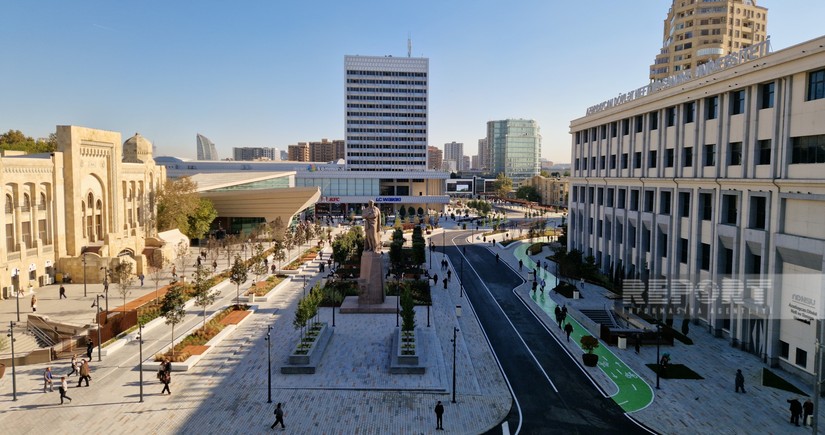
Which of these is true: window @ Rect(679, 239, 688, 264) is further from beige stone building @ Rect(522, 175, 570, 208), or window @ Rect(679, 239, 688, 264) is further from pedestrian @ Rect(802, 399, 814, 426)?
beige stone building @ Rect(522, 175, 570, 208)

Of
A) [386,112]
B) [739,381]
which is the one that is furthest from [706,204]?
[386,112]

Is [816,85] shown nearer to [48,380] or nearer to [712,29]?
[48,380]

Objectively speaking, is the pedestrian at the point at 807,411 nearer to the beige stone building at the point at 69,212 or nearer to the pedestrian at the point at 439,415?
the pedestrian at the point at 439,415

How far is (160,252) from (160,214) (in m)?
10.6

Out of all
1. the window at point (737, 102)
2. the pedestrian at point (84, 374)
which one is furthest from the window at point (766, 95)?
the pedestrian at point (84, 374)

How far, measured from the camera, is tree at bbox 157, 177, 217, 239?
62906mm

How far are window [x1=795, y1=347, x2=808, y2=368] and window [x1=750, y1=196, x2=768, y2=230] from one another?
23.6 feet

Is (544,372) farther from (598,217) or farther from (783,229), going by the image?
(598,217)

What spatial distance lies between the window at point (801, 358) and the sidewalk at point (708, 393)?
820mm

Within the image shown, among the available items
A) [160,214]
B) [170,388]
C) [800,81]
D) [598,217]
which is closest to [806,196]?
[800,81]

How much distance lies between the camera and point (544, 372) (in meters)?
27.2

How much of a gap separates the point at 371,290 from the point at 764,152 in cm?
2684

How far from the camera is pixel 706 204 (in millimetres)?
35719

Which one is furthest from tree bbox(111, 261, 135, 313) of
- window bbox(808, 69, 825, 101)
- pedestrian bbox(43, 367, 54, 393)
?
window bbox(808, 69, 825, 101)
